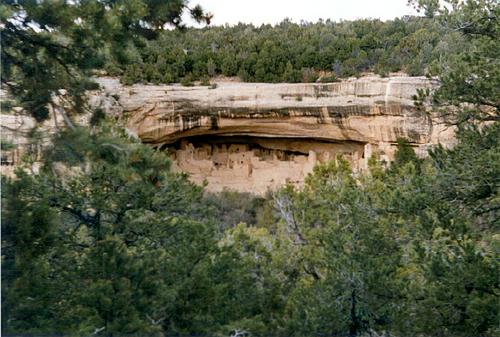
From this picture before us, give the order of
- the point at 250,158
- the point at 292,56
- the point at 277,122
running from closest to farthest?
1. the point at 277,122
2. the point at 292,56
3. the point at 250,158

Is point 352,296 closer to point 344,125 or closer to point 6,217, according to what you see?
point 6,217

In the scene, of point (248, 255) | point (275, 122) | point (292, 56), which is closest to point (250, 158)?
point (275, 122)

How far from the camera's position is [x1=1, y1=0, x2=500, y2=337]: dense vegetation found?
385 centimetres

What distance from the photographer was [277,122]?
1702cm

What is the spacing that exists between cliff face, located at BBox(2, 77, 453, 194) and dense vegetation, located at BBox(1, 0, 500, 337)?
29.6 ft

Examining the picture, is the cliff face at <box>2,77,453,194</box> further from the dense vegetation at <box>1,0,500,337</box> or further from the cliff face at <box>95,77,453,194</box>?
the dense vegetation at <box>1,0,500,337</box>

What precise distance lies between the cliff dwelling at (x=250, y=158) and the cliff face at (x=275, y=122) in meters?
0.03

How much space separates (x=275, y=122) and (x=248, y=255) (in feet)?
37.1

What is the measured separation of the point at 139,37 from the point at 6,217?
1.30 metres

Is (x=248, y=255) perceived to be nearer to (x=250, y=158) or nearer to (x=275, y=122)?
(x=275, y=122)

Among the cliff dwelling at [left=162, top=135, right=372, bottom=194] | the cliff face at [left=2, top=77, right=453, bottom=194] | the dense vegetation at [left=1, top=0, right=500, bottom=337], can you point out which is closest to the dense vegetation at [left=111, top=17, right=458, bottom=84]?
the cliff face at [left=2, top=77, right=453, bottom=194]

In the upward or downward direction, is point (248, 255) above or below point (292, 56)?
below

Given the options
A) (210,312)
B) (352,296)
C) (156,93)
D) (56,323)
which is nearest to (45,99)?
(56,323)

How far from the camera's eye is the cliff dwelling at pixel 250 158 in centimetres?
1852
